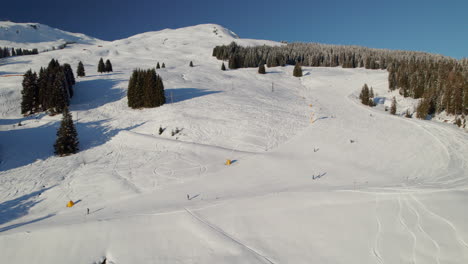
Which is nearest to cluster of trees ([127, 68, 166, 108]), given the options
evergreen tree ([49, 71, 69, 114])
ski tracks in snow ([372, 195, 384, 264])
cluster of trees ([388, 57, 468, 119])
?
evergreen tree ([49, 71, 69, 114])

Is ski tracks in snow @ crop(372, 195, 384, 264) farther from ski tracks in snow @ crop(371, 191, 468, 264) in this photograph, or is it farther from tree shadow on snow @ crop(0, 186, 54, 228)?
tree shadow on snow @ crop(0, 186, 54, 228)

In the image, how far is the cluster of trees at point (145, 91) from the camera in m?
35.8

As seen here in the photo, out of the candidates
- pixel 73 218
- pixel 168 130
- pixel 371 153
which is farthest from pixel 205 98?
pixel 73 218

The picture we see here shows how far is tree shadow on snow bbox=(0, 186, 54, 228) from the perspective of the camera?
47.1 ft

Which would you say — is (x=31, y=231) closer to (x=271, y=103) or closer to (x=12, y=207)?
(x=12, y=207)

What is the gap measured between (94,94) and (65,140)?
20.9 meters

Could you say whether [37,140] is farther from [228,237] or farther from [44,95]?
[228,237]

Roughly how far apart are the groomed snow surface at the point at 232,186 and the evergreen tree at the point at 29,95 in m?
1.50

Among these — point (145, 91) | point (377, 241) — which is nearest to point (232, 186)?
point (377, 241)

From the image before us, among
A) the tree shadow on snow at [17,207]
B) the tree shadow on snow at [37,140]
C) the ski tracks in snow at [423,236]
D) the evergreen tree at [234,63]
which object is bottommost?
the tree shadow on snow at [17,207]

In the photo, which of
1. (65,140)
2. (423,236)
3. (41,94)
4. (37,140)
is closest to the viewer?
(423,236)

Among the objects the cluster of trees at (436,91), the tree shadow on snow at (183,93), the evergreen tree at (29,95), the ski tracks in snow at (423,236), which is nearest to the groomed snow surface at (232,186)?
the ski tracks in snow at (423,236)

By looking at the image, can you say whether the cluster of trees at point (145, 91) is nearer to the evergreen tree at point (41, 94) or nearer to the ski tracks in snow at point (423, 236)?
the evergreen tree at point (41, 94)

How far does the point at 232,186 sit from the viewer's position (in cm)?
1625
